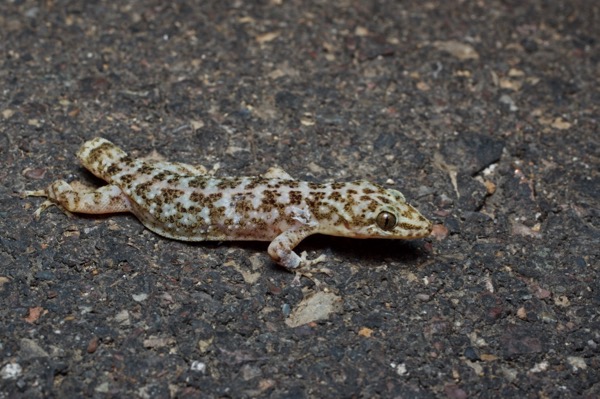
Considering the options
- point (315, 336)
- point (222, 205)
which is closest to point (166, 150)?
point (222, 205)

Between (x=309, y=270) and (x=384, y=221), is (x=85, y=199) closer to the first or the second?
(x=309, y=270)

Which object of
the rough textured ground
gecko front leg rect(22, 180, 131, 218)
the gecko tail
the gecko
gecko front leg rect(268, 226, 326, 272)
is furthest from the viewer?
the gecko tail

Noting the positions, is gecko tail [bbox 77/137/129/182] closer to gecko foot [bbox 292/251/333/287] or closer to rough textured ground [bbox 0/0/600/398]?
rough textured ground [bbox 0/0/600/398]

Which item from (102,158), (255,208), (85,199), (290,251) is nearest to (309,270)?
(290,251)

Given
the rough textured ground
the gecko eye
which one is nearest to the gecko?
the gecko eye

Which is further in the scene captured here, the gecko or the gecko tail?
the gecko tail

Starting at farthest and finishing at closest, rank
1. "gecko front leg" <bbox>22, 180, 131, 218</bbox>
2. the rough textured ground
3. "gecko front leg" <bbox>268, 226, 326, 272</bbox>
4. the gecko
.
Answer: "gecko front leg" <bbox>22, 180, 131, 218</bbox> < the gecko < "gecko front leg" <bbox>268, 226, 326, 272</bbox> < the rough textured ground

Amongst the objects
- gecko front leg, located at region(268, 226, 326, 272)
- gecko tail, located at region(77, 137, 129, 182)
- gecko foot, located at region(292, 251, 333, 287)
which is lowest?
gecko foot, located at region(292, 251, 333, 287)
